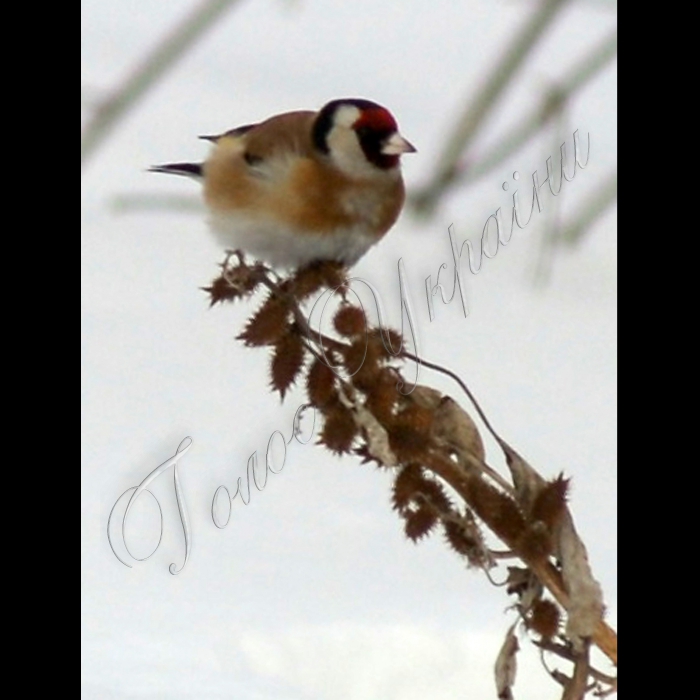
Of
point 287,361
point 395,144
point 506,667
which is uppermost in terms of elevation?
point 395,144

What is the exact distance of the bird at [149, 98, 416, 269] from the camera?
0.75 meters

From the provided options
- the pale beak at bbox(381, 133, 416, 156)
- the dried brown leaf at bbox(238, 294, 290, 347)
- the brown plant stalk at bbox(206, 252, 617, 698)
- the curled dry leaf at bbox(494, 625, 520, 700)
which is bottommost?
the curled dry leaf at bbox(494, 625, 520, 700)

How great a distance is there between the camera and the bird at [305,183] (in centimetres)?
75

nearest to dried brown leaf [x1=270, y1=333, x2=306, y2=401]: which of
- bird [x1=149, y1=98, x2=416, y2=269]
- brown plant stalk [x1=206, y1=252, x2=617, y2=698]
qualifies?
brown plant stalk [x1=206, y1=252, x2=617, y2=698]

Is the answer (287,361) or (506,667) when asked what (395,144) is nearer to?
(287,361)

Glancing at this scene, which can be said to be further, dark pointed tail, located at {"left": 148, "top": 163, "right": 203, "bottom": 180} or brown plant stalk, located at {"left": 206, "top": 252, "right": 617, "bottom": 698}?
dark pointed tail, located at {"left": 148, "top": 163, "right": 203, "bottom": 180}

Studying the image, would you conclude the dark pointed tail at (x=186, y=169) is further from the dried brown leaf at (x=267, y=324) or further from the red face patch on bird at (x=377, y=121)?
the dried brown leaf at (x=267, y=324)

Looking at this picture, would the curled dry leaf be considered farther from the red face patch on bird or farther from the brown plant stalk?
the red face patch on bird

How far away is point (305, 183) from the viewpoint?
2.70 feet

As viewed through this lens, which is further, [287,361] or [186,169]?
[186,169]

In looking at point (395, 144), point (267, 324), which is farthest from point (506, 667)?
point (395, 144)

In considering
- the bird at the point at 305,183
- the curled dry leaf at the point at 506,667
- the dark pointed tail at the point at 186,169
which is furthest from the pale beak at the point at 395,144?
the curled dry leaf at the point at 506,667

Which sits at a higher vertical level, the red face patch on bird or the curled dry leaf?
the red face patch on bird

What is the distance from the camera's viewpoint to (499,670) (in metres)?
0.60
